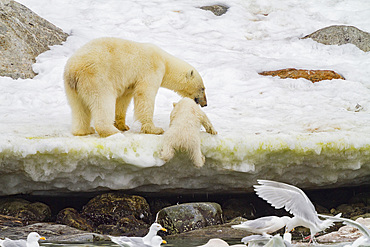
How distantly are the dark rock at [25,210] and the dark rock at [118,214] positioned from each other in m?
0.56

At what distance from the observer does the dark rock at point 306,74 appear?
37.6ft

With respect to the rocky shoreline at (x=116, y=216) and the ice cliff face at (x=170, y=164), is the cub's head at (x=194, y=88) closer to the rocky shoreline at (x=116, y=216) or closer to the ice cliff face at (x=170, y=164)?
the ice cliff face at (x=170, y=164)

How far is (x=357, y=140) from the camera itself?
7000 millimetres

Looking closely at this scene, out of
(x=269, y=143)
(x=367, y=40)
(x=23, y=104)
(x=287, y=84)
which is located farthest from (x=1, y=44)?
(x=367, y=40)

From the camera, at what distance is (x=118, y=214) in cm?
670

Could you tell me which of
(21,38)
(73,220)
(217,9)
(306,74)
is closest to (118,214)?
(73,220)

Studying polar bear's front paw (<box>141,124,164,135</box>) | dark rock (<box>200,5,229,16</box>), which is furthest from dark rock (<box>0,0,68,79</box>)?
dark rock (<box>200,5,229,16</box>)

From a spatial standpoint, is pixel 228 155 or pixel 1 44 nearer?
pixel 228 155

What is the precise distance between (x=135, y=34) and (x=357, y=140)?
9.52 metres

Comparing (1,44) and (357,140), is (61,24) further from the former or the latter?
(357,140)

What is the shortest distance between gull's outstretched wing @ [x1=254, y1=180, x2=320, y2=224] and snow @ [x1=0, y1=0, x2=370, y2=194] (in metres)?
2.27

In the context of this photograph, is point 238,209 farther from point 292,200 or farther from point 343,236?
point 292,200

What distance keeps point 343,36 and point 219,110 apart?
23.4 feet

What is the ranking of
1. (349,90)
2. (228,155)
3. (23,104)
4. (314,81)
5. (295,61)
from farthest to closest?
(295,61) < (314,81) < (349,90) < (23,104) < (228,155)
